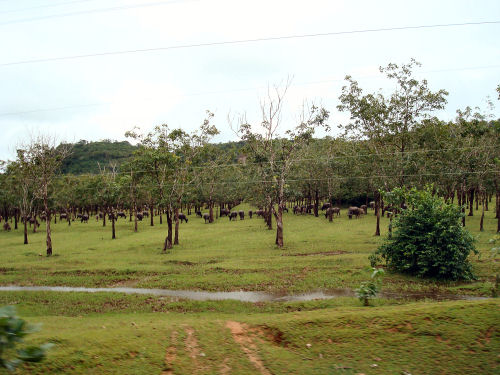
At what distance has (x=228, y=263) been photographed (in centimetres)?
2284

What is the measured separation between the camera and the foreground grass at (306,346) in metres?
5.95

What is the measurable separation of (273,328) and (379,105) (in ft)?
81.8

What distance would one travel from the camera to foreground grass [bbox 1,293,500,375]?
5.95 m

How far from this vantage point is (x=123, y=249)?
31688 mm

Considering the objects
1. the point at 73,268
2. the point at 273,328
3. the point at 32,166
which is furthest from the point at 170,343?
the point at 32,166

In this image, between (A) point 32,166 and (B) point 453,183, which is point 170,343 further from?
(B) point 453,183

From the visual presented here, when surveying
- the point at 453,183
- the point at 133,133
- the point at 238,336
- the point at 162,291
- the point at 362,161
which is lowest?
the point at 162,291

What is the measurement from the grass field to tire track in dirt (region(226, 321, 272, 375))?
2cm

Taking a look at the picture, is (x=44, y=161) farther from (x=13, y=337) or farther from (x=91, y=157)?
(x=91, y=157)

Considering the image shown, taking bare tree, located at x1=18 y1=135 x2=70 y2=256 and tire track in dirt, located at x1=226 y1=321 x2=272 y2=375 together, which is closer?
tire track in dirt, located at x1=226 y1=321 x2=272 y2=375

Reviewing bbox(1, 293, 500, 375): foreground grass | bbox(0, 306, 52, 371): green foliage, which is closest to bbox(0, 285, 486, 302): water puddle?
bbox(1, 293, 500, 375): foreground grass

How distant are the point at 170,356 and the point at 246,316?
15.4ft

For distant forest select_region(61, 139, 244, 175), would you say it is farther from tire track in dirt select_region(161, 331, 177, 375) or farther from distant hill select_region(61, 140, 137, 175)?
tire track in dirt select_region(161, 331, 177, 375)

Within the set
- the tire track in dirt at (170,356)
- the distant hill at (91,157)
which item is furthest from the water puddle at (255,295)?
the distant hill at (91,157)
